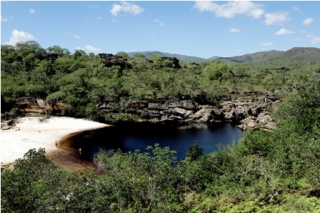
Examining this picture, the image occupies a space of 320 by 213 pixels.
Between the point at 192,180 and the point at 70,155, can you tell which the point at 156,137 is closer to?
the point at 70,155

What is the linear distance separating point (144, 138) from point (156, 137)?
9.53 ft

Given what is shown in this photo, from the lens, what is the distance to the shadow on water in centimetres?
5928

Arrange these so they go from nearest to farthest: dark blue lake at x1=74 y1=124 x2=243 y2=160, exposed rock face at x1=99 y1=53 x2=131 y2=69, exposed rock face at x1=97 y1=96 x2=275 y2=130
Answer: dark blue lake at x1=74 y1=124 x2=243 y2=160, exposed rock face at x1=97 y1=96 x2=275 y2=130, exposed rock face at x1=99 y1=53 x2=131 y2=69

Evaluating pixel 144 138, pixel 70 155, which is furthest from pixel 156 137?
pixel 70 155

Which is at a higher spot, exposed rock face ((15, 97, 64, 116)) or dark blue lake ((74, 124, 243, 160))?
exposed rock face ((15, 97, 64, 116))

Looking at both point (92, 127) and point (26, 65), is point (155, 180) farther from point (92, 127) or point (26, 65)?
point (26, 65)

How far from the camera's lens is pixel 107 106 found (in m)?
87.7

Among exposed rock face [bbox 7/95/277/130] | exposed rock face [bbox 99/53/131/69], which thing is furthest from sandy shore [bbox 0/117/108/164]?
exposed rock face [bbox 99/53/131/69]

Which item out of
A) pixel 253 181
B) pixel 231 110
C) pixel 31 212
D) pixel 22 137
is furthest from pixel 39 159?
pixel 231 110

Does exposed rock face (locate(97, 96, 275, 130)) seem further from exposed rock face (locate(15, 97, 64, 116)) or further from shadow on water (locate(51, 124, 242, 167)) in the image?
exposed rock face (locate(15, 97, 64, 116))

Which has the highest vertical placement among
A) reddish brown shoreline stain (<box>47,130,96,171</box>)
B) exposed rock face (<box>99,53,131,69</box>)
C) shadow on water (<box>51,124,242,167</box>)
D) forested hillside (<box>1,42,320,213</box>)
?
exposed rock face (<box>99,53,131,69</box>)

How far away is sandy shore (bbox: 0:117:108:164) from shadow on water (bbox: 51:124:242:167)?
2.82m

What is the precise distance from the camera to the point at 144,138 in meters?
68.3

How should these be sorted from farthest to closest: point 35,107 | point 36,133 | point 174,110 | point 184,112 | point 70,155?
point 174,110 < point 184,112 < point 35,107 < point 36,133 < point 70,155
